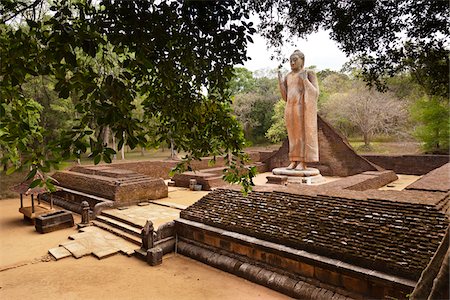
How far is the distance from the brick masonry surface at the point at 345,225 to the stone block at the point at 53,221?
5645 millimetres

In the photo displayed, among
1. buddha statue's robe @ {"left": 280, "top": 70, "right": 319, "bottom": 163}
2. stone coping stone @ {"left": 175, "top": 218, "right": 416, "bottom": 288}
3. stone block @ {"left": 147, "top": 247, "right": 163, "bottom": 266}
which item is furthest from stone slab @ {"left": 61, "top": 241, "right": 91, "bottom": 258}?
buddha statue's robe @ {"left": 280, "top": 70, "right": 319, "bottom": 163}

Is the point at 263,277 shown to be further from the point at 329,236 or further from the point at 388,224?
the point at 388,224

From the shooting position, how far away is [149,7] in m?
2.53

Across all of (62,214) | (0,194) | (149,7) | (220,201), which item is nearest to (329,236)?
(220,201)

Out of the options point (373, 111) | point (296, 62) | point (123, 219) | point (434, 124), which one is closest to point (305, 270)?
point (123, 219)

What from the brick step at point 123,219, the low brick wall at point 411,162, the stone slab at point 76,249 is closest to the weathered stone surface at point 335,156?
the low brick wall at point 411,162

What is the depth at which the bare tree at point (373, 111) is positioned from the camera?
24.7 metres

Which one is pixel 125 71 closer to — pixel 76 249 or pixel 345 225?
pixel 345 225

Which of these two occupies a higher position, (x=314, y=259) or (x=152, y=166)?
(x=152, y=166)

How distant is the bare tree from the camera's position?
81.1 feet

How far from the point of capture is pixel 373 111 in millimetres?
25062

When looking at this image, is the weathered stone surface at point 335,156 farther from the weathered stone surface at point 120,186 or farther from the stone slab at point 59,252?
the stone slab at point 59,252

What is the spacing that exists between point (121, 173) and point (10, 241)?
5267 mm

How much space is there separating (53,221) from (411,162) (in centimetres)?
1813
